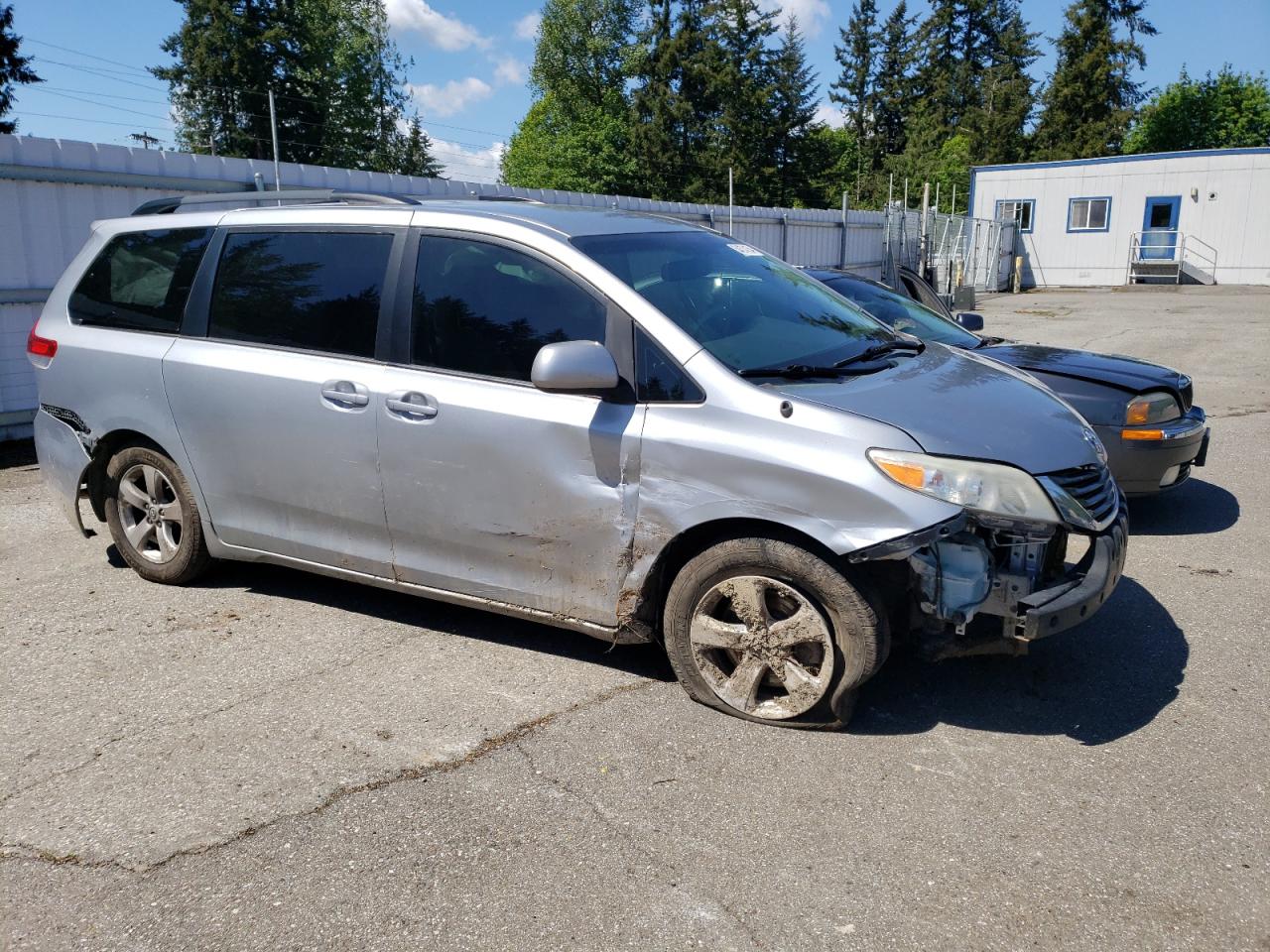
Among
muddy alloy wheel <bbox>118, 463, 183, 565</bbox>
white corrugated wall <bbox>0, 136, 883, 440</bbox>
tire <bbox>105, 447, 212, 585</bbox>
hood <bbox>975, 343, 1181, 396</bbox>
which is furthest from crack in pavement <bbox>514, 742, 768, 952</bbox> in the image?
white corrugated wall <bbox>0, 136, 883, 440</bbox>

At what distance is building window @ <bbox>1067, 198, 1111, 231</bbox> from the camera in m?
34.2

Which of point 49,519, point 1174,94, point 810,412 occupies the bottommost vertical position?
point 49,519

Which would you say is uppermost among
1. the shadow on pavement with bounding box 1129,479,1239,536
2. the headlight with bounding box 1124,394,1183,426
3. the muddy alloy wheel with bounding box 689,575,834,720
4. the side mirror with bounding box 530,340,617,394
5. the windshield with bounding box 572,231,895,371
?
the windshield with bounding box 572,231,895,371

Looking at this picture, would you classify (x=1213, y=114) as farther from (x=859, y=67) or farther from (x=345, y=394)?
(x=345, y=394)

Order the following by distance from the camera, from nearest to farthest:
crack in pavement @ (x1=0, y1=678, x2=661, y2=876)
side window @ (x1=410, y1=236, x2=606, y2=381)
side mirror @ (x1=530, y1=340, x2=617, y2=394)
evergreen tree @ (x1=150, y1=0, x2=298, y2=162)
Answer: crack in pavement @ (x1=0, y1=678, x2=661, y2=876), side mirror @ (x1=530, y1=340, x2=617, y2=394), side window @ (x1=410, y1=236, x2=606, y2=381), evergreen tree @ (x1=150, y1=0, x2=298, y2=162)

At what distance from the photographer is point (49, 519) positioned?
21.4ft

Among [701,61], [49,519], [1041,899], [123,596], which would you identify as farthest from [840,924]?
[701,61]

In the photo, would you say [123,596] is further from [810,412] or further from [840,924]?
[840,924]

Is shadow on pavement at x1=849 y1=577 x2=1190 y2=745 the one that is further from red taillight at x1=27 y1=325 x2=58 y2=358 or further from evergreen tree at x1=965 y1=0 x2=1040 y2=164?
evergreen tree at x1=965 y1=0 x2=1040 y2=164

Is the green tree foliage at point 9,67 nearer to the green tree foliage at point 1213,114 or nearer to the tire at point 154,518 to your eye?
the tire at point 154,518

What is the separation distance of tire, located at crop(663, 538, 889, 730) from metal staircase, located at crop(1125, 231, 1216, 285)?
35.3m

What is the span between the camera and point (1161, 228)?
33.7 m

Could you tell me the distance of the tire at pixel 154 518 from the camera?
16.0ft

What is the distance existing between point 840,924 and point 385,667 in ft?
7.36
